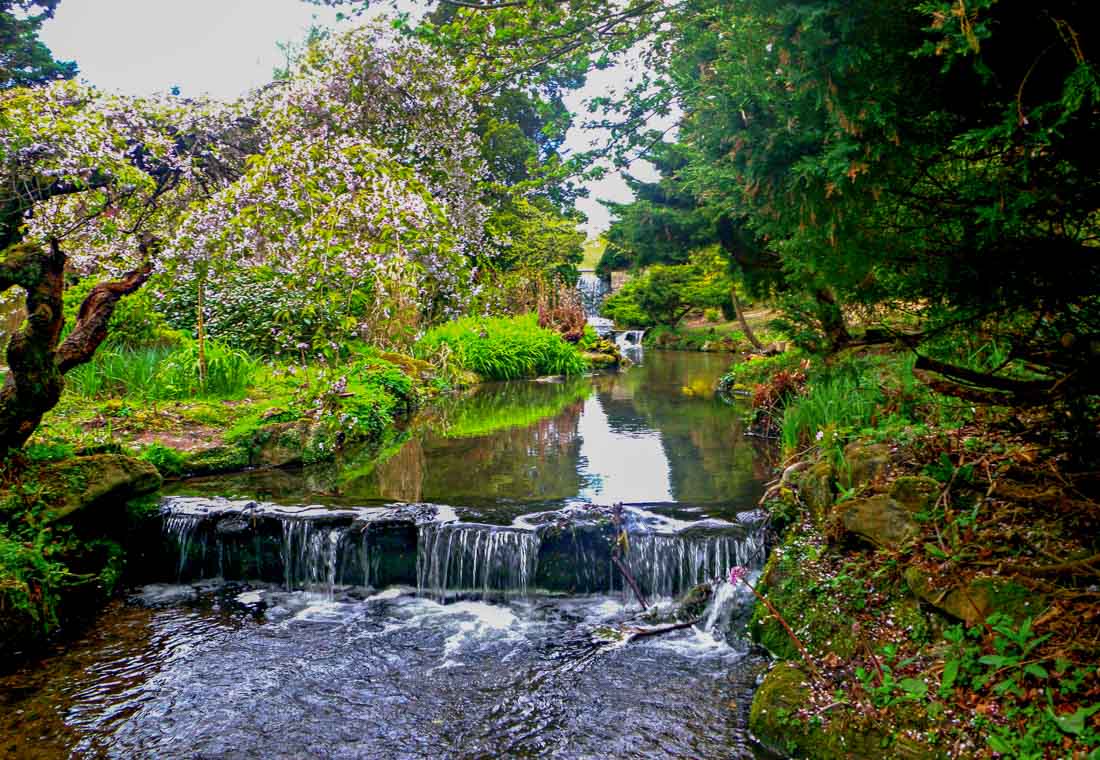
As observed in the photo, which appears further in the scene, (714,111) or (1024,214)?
(714,111)

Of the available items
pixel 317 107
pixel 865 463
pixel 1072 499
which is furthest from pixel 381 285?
pixel 1072 499

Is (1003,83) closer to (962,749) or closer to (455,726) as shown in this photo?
(962,749)

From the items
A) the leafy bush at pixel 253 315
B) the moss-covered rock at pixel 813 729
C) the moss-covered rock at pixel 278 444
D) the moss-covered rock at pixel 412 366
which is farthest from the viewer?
the moss-covered rock at pixel 412 366

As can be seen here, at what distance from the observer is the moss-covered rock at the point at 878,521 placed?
351 centimetres

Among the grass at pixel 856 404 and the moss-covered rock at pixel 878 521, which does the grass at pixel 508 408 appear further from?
the moss-covered rock at pixel 878 521

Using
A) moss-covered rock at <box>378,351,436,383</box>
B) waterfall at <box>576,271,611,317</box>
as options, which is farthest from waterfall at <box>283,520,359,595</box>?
waterfall at <box>576,271,611,317</box>

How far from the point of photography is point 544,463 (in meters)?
7.47

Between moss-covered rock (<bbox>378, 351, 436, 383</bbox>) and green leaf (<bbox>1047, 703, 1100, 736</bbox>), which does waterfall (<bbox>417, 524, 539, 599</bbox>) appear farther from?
moss-covered rock (<bbox>378, 351, 436, 383</bbox>)

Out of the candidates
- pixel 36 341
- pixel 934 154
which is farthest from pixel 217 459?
pixel 934 154

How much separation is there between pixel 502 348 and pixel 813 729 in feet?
40.7

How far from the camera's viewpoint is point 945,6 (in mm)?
1864

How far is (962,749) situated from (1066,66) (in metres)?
2.28

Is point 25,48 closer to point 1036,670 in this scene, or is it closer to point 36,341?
point 36,341

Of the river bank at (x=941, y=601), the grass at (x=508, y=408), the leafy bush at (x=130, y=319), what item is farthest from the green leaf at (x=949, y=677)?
the leafy bush at (x=130, y=319)
